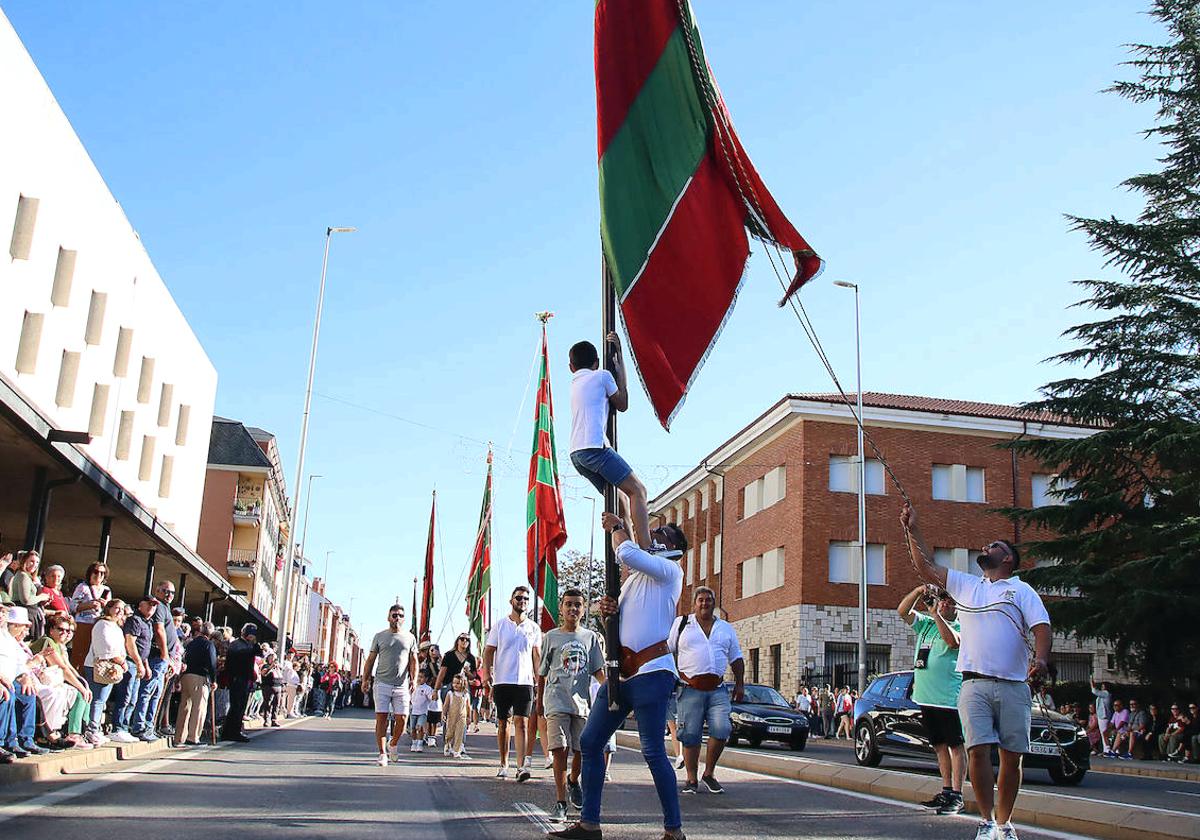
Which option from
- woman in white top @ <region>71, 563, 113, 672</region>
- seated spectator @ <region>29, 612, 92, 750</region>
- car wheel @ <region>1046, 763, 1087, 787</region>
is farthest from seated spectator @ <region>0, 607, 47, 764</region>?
car wheel @ <region>1046, 763, 1087, 787</region>

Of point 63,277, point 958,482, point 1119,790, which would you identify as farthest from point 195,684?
point 958,482

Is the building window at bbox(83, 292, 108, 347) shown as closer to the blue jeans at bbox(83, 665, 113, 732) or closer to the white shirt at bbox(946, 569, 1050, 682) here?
the blue jeans at bbox(83, 665, 113, 732)

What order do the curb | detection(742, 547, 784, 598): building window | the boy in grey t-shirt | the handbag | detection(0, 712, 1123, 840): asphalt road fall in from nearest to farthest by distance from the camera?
detection(0, 712, 1123, 840): asphalt road → the curb → the boy in grey t-shirt → the handbag → detection(742, 547, 784, 598): building window

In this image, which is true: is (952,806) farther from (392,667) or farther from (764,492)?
(764,492)

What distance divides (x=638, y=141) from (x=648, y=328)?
1.29m

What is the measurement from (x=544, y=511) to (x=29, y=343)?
12.3 metres

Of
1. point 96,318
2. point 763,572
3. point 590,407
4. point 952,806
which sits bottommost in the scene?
point 952,806

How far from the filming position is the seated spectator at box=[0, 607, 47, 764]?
9.84m

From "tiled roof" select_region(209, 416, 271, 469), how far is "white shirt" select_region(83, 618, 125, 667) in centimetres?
5329

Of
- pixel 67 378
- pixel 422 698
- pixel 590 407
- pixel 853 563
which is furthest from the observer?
pixel 853 563

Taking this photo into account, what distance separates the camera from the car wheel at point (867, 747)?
17172 millimetres

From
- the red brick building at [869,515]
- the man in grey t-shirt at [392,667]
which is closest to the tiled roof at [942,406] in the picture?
the red brick building at [869,515]

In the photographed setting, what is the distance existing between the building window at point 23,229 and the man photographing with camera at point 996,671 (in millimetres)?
20125

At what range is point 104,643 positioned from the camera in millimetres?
13125
